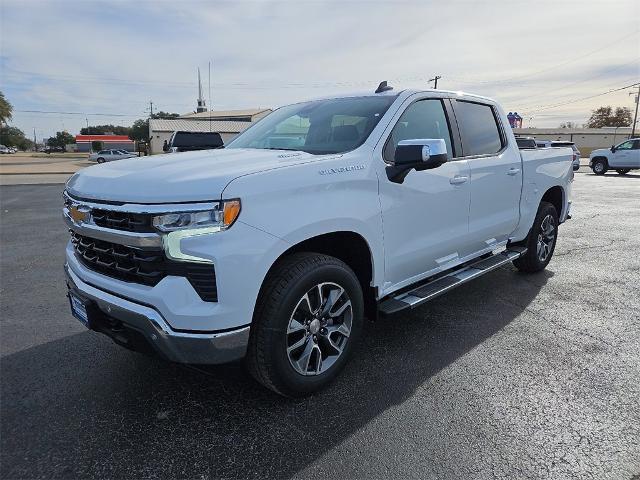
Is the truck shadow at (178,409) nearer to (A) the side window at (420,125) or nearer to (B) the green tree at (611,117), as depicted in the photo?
(A) the side window at (420,125)

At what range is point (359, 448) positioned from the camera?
237cm

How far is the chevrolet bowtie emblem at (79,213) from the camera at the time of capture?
2.57 metres

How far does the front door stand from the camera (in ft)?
10.2

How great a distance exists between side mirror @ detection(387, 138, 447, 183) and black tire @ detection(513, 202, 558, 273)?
264 centimetres

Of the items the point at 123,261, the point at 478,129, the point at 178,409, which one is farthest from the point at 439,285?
the point at 123,261

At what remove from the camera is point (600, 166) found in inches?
929

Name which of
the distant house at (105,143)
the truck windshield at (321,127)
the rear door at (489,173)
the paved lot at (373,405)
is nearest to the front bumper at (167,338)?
the paved lot at (373,405)

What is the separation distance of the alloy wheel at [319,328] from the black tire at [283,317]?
0.10ft

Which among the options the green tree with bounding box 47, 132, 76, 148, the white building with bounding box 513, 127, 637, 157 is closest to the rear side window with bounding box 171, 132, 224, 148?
the white building with bounding box 513, 127, 637, 157

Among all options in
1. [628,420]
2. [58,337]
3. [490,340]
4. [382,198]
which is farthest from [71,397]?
[628,420]

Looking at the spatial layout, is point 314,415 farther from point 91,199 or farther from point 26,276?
point 26,276

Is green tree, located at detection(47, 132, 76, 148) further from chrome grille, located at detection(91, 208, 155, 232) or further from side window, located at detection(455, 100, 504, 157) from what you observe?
chrome grille, located at detection(91, 208, 155, 232)

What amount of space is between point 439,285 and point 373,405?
4.03 feet

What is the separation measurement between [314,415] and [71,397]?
4.93ft
